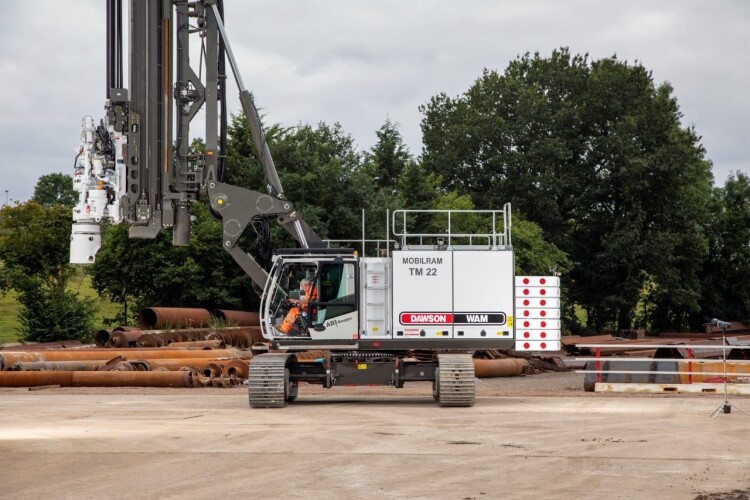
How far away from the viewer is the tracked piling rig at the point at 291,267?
2495 centimetres

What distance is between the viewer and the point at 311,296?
2505cm

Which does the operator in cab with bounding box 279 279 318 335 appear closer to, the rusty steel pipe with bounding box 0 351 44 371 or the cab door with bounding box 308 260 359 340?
the cab door with bounding box 308 260 359 340

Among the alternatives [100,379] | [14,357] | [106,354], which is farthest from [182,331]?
[100,379]

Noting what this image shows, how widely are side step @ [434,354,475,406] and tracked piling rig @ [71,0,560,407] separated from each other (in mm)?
31

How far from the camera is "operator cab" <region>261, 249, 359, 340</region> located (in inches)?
981

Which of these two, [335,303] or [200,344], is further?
[200,344]

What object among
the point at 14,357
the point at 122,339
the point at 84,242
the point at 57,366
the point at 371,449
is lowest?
the point at 371,449

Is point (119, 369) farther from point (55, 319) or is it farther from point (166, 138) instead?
point (55, 319)

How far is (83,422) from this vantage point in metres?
21.8

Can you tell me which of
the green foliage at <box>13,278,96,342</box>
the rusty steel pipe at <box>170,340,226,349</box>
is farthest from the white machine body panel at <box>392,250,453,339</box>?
the green foliage at <box>13,278,96,342</box>

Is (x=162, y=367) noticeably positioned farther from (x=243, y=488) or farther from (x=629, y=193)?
(x=629, y=193)

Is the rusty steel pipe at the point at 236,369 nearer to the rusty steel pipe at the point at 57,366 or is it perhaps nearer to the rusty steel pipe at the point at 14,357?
the rusty steel pipe at the point at 57,366

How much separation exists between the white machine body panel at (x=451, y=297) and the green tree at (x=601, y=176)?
48.2 metres

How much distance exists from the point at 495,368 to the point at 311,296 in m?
15.4
